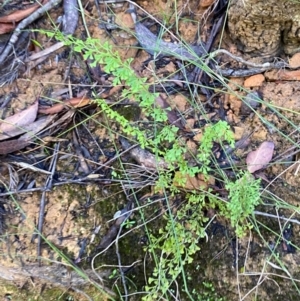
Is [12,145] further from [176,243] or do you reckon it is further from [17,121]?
[176,243]

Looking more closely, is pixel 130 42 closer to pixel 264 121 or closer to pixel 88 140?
pixel 88 140

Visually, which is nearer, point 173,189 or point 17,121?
point 173,189

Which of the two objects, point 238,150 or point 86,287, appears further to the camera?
point 238,150

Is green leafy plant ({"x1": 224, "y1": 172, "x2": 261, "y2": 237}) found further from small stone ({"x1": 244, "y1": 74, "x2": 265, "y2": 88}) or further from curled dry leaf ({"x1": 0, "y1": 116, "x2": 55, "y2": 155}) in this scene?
curled dry leaf ({"x1": 0, "y1": 116, "x2": 55, "y2": 155})

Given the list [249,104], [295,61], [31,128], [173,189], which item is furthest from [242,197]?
[31,128]

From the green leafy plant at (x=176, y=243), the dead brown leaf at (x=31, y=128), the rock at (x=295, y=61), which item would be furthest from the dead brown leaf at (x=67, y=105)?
the rock at (x=295, y=61)

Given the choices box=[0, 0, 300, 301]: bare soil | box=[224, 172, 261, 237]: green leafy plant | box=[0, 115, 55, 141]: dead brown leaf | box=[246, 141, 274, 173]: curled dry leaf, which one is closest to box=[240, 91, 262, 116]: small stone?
box=[0, 0, 300, 301]: bare soil

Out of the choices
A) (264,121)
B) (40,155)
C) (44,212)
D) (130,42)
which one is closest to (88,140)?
(40,155)
